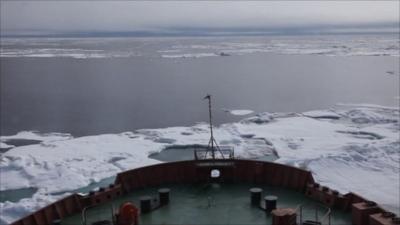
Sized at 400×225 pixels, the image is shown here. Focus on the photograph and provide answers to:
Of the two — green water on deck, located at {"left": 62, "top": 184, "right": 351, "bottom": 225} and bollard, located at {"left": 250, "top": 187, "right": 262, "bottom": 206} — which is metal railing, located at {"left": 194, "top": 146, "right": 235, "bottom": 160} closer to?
green water on deck, located at {"left": 62, "top": 184, "right": 351, "bottom": 225}

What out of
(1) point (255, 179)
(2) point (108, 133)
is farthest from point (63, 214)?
(2) point (108, 133)

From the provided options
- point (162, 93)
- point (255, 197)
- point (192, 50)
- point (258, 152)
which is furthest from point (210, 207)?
point (192, 50)

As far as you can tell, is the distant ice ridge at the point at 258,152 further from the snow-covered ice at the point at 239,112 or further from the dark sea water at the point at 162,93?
the dark sea water at the point at 162,93

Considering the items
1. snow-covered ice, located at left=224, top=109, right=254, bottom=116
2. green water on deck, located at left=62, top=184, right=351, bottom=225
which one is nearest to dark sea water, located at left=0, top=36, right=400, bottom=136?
snow-covered ice, located at left=224, top=109, right=254, bottom=116

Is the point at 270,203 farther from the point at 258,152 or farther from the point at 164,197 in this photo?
the point at 258,152

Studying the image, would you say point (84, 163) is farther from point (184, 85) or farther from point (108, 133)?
point (184, 85)

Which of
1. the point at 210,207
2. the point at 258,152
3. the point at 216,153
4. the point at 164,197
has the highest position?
the point at 164,197
